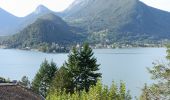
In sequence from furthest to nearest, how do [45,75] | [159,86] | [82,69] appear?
[45,75] → [82,69] → [159,86]

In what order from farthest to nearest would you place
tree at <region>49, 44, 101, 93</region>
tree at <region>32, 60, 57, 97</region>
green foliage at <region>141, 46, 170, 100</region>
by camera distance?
1. tree at <region>32, 60, 57, 97</region>
2. tree at <region>49, 44, 101, 93</region>
3. green foliage at <region>141, 46, 170, 100</region>

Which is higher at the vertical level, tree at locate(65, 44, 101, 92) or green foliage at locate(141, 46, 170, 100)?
green foliage at locate(141, 46, 170, 100)

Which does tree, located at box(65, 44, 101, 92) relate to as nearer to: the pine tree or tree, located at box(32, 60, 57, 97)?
the pine tree

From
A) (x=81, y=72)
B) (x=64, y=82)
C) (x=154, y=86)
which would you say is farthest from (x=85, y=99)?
(x=81, y=72)

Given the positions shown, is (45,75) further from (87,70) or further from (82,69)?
(87,70)

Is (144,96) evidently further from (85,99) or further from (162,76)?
(85,99)

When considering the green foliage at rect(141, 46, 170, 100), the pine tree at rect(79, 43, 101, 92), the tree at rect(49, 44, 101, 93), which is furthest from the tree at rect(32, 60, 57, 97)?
the green foliage at rect(141, 46, 170, 100)

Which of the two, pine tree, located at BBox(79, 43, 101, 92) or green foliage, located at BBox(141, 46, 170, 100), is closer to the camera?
green foliage, located at BBox(141, 46, 170, 100)

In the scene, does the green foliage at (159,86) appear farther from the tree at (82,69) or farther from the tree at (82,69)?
the tree at (82,69)

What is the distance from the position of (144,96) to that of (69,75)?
999 inches

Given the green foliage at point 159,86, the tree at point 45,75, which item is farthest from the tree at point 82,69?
the green foliage at point 159,86

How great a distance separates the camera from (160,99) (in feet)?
46.5

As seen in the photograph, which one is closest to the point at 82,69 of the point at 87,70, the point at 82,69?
the point at 82,69

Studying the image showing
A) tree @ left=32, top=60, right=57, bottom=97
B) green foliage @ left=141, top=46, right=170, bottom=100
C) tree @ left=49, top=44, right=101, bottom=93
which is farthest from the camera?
tree @ left=32, top=60, right=57, bottom=97
